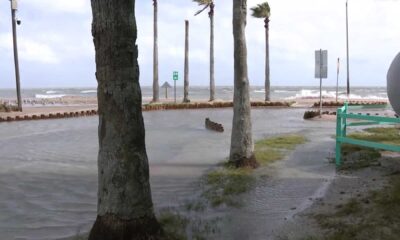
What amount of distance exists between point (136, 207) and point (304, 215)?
2633mm

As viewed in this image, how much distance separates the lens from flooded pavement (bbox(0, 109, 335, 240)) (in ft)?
23.3

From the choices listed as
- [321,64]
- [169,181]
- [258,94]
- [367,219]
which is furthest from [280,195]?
[258,94]

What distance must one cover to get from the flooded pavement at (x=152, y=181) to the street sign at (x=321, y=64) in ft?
17.9

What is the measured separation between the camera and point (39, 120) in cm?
2761

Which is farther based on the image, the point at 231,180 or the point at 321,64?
the point at 321,64

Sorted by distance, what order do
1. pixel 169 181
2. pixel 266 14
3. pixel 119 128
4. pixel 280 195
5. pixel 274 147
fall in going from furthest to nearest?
pixel 266 14 → pixel 274 147 → pixel 169 181 → pixel 280 195 → pixel 119 128

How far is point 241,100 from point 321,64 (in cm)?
1366

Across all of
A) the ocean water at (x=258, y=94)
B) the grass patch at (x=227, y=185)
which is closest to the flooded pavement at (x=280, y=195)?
the grass patch at (x=227, y=185)

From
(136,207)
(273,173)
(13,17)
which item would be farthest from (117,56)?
(13,17)

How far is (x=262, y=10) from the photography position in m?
44.2

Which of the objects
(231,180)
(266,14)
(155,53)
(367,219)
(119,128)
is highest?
(266,14)

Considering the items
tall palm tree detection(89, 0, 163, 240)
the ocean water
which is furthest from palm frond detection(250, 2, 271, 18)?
tall palm tree detection(89, 0, 163, 240)

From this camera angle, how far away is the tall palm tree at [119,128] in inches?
208

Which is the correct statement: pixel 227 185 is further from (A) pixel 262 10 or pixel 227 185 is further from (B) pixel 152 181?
(A) pixel 262 10
